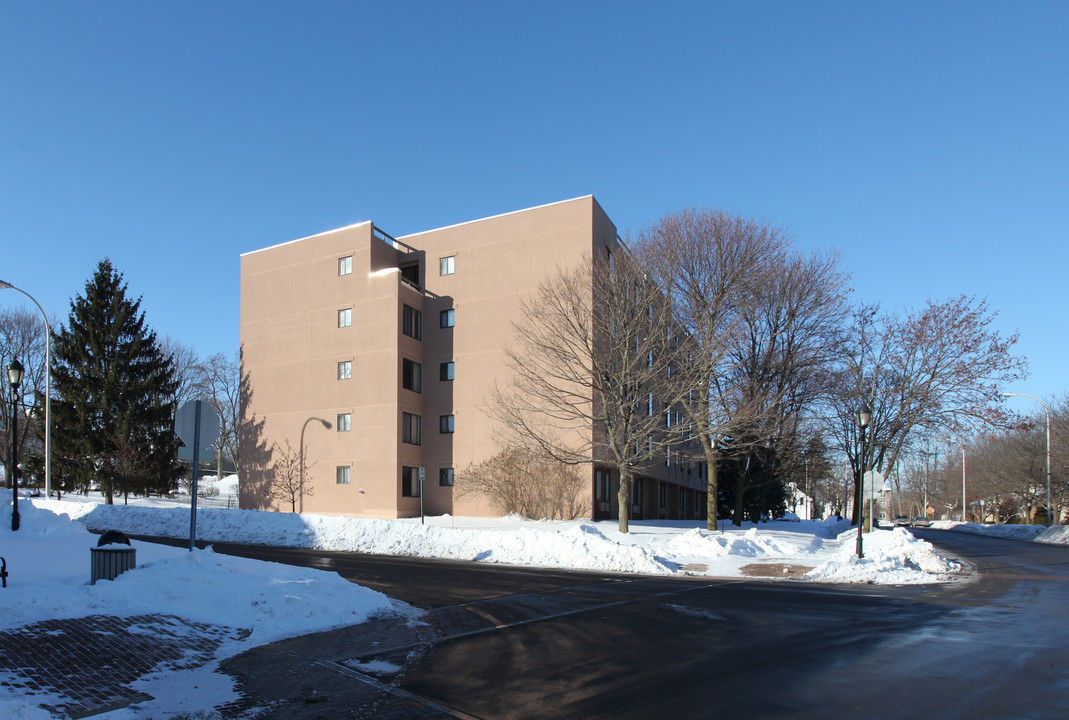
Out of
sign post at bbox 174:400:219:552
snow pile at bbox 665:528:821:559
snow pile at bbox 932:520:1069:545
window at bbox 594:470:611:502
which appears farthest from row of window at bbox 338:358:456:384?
snow pile at bbox 932:520:1069:545

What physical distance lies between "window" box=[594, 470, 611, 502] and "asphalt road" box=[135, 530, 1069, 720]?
21.4 metres

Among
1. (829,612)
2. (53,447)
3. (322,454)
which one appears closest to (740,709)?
(829,612)

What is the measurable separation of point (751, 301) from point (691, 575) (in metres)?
15.8

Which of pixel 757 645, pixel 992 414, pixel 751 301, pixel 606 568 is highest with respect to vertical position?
pixel 751 301

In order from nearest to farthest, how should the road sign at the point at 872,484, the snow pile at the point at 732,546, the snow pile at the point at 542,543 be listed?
the snow pile at the point at 542,543
the snow pile at the point at 732,546
the road sign at the point at 872,484

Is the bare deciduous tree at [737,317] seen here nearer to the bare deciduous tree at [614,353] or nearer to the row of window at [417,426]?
the bare deciduous tree at [614,353]

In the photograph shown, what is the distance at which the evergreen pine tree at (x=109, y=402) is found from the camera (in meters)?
41.6

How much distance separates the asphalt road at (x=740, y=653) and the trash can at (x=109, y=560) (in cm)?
440

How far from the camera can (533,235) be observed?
3784cm

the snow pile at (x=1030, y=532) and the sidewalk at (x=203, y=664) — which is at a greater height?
the sidewalk at (x=203, y=664)

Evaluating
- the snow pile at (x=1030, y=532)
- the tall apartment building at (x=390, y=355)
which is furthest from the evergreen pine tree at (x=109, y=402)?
the snow pile at (x=1030, y=532)

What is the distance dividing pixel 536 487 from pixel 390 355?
10.8 meters

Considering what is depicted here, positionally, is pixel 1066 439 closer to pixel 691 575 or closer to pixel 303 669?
pixel 691 575

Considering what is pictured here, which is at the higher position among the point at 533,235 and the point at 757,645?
the point at 533,235
